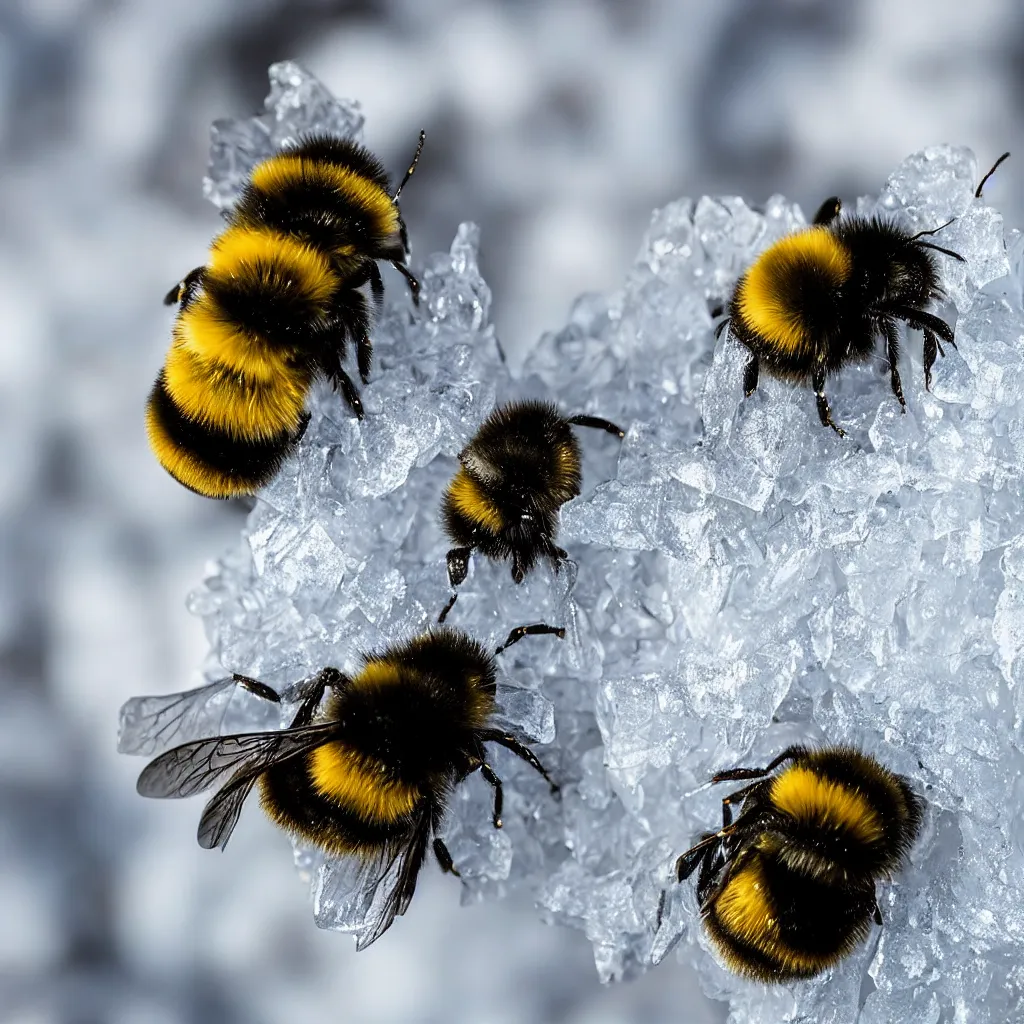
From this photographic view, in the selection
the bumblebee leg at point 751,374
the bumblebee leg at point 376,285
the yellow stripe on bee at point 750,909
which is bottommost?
the yellow stripe on bee at point 750,909

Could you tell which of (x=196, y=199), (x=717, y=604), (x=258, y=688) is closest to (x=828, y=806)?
(x=717, y=604)

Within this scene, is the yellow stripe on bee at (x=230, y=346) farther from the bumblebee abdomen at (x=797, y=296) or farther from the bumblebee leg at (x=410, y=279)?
the bumblebee abdomen at (x=797, y=296)

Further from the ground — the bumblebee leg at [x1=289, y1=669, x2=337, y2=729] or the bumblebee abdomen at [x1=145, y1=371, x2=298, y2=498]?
the bumblebee abdomen at [x1=145, y1=371, x2=298, y2=498]

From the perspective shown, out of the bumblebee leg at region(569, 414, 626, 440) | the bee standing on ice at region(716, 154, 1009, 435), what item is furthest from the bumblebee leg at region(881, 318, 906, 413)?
the bumblebee leg at region(569, 414, 626, 440)

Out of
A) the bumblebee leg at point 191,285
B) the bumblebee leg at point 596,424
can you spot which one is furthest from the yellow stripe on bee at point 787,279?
the bumblebee leg at point 191,285

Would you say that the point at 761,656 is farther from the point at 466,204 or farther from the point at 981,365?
the point at 466,204

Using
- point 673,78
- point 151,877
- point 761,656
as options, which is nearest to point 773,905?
point 761,656

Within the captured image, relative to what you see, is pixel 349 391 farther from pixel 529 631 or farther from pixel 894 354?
pixel 894 354

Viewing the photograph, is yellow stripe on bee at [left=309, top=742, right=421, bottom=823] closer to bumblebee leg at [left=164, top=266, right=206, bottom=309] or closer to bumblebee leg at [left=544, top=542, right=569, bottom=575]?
bumblebee leg at [left=544, top=542, right=569, bottom=575]
